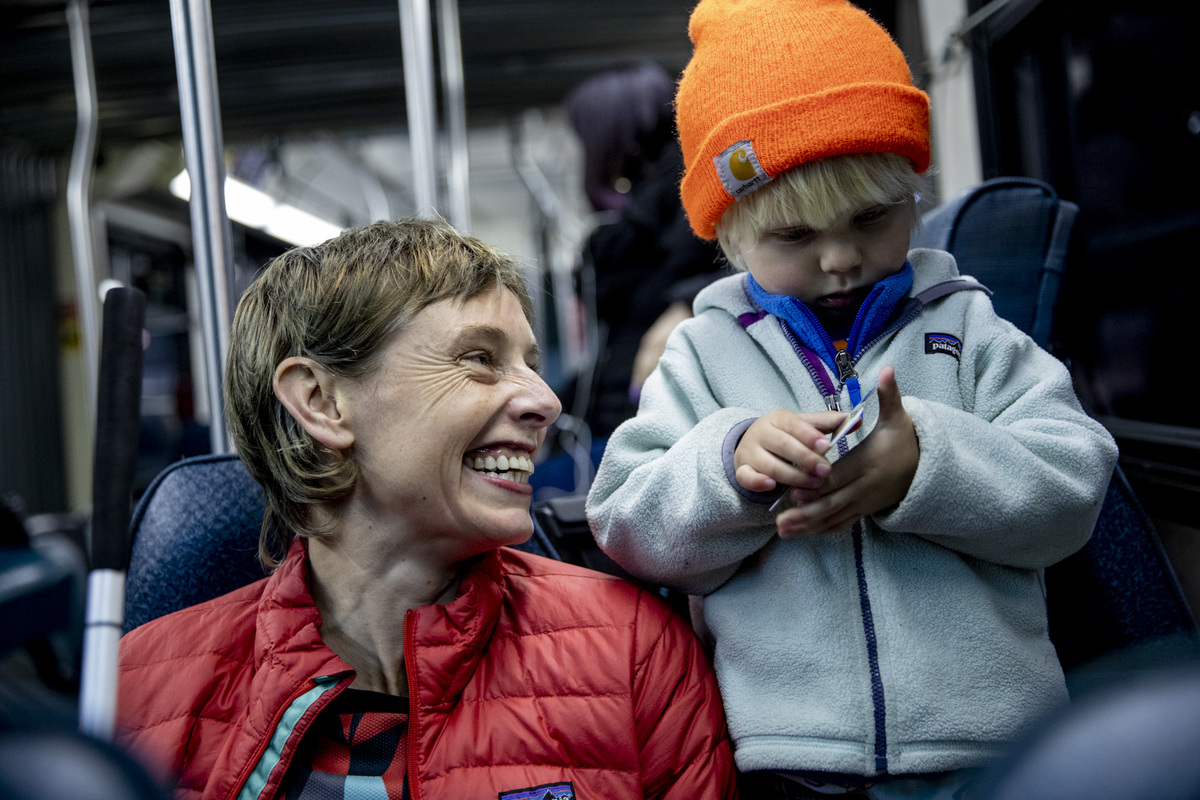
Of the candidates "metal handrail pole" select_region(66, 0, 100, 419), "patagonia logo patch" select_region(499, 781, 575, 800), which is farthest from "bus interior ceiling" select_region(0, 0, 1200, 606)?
"metal handrail pole" select_region(66, 0, 100, 419)

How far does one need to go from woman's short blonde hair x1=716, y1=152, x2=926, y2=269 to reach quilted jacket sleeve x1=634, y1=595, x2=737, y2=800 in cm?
49

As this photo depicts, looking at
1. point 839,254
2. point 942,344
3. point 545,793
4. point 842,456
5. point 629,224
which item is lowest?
point 545,793

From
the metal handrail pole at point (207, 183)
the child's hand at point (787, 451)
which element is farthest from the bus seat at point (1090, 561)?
the metal handrail pole at point (207, 183)

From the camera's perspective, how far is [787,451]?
2.64 feet

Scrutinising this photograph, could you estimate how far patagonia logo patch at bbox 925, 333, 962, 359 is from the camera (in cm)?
99

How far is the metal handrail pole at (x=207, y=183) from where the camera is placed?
1553 millimetres

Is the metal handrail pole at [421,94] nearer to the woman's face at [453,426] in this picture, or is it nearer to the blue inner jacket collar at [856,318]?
the woman's face at [453,426]

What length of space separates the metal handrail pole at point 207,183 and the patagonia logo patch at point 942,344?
1163 millimetres

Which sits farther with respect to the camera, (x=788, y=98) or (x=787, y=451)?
(x=788, y=98)

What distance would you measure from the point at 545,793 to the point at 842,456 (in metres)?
0.46

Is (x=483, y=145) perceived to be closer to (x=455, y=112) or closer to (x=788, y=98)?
(x=455, y=112)

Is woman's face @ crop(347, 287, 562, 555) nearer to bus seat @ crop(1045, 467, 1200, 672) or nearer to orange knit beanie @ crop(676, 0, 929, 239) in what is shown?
orange knit beanie @ crop(676, 0, 929, 239)

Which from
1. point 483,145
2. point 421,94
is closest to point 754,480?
point 421,94

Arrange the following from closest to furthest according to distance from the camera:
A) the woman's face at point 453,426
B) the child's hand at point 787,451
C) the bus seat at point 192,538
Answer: the child's hand at point 787,451 < the woman's face at point 453,426 < the bus seat at point 192,538
